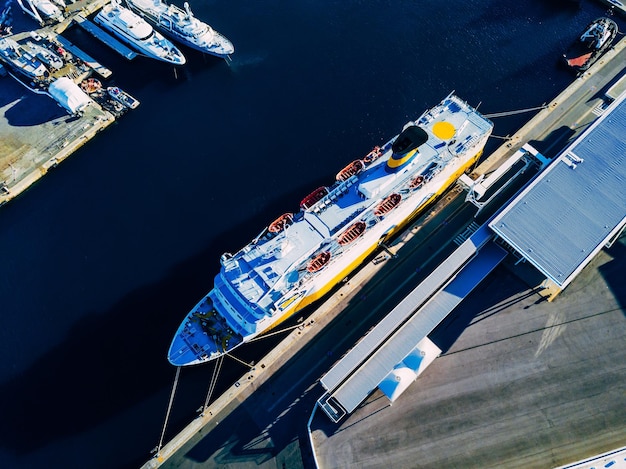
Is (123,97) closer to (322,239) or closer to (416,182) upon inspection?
(322,239)

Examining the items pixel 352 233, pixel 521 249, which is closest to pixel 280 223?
pixel 352 233

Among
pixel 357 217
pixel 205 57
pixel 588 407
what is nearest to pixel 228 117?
pixel 205 57

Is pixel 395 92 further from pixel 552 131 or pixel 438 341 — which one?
pixel 438 341

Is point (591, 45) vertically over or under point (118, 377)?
under

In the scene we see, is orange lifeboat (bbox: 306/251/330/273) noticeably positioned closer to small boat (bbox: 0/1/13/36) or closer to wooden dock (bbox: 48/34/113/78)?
wooden dock (bbox: 48/34/113/78)

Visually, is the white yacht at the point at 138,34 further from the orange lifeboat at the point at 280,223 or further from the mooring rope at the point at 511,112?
the mooring rope at the point at 511,112

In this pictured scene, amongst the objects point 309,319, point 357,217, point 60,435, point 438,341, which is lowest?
point 438,341

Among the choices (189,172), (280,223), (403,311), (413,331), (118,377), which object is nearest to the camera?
(413,331)
